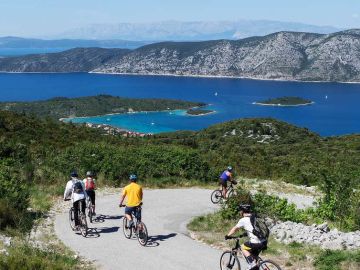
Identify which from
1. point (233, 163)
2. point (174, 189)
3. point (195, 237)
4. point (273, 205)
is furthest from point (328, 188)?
point (233, 163)

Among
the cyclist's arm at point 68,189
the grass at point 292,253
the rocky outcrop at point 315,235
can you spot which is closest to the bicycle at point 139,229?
the grass at point 292,253

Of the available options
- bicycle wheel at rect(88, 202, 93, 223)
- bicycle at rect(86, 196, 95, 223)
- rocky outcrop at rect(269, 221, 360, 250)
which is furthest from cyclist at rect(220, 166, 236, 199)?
bicycle wheel at rect(88, 202, 93, 223)

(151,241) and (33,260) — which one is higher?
(33,260)

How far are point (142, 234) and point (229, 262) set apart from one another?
3850 mm

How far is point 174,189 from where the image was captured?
24.9 meters

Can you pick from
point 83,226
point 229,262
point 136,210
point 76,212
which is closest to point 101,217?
point 83,226

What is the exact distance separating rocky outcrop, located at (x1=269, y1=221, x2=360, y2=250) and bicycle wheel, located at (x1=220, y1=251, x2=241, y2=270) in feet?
10.1

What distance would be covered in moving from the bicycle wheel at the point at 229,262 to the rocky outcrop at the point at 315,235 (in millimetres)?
3072

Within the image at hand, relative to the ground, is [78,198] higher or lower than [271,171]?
higher

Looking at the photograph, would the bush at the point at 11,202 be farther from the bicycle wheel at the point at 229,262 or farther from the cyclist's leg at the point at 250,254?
the cyclist's leg at the point at 250,254

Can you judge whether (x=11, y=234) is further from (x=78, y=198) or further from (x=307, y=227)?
(x=307, y=227)

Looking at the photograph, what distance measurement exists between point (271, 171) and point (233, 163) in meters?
2.83

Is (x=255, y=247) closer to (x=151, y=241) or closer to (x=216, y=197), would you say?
(x=151, y=241)

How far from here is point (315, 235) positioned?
13828mm
